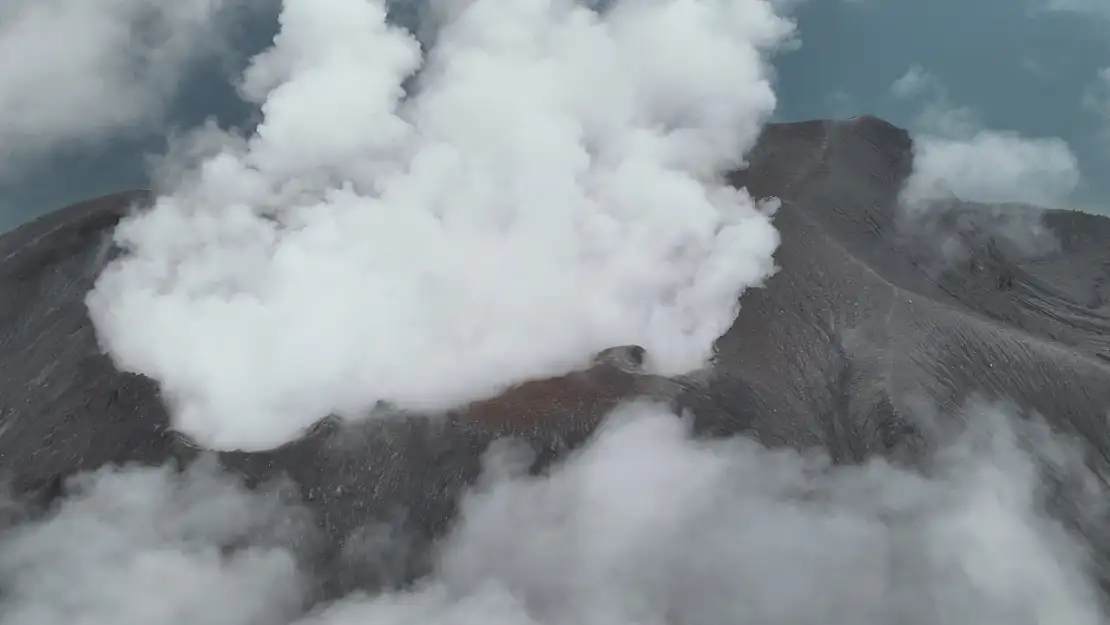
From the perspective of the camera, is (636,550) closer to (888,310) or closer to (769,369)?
(769,369)

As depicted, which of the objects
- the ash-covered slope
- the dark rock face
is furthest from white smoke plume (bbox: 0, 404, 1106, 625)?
the ash-covered slope

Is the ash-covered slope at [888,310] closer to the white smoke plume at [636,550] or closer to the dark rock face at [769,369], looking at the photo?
the dark rock face at [769,369]

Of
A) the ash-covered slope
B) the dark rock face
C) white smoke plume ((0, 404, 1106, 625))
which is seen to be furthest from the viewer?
the ash-covered slope

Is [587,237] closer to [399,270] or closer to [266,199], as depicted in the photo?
[399,270]

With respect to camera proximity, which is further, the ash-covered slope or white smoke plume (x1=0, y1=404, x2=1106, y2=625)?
the ash-covered slope

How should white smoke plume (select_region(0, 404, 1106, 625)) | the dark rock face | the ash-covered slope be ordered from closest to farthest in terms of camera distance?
1. white smoke plume (select_region(0, 404, 1106, 625))
2. the dark rock face
3. the ash-covered slope

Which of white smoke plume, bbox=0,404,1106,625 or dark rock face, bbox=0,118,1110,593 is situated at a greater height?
dark rock face, bbox=0,118,1110,593

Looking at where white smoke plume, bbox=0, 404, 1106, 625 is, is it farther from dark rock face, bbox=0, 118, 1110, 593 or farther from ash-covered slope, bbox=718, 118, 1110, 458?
ash-covered slope, bbox=718, 118, 1110, 458
